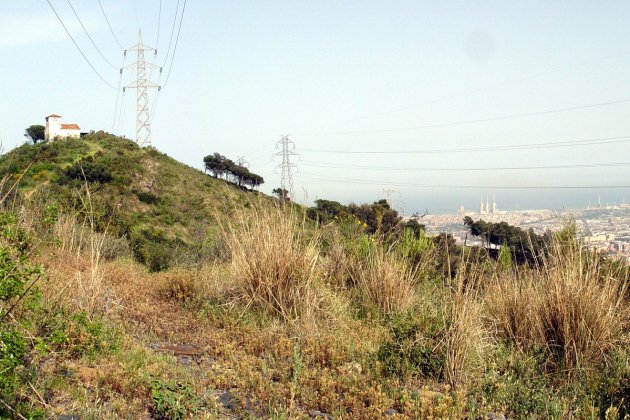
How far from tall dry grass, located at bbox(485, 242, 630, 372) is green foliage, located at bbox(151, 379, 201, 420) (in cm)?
283

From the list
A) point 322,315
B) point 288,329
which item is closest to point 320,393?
→ point 288,329

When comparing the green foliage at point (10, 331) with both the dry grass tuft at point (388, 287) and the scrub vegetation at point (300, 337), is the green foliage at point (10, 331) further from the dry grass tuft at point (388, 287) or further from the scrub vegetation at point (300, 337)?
the dry grass tuft at point (388, 287)

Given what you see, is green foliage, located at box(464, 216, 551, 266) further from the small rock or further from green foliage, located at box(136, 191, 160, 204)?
green foliage, located at box(136, 191, 160, 204)

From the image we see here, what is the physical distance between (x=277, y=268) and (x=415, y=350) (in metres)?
2.16

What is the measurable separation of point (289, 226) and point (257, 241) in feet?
1.37

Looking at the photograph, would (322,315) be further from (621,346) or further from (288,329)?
(621,346)

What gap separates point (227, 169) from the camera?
54.9m

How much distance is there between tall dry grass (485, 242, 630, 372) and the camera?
4762mm

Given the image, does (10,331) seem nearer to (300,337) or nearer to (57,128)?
(300,337)

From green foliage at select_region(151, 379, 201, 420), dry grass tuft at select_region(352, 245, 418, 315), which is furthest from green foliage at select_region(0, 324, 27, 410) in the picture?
dry grass tuft at select_region(352, 245, 418, 315)

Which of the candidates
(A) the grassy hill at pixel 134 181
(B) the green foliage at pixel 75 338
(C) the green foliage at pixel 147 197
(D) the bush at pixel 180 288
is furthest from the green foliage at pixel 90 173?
(B) the green foliage at pixel 75 338

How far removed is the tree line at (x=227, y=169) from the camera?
180ft

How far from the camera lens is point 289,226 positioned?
6703 mm

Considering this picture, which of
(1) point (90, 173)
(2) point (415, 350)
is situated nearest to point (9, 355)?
(2) point (415, 350)
